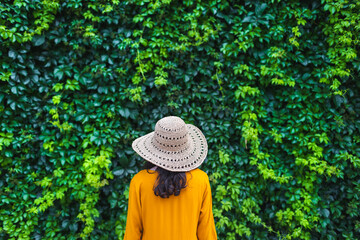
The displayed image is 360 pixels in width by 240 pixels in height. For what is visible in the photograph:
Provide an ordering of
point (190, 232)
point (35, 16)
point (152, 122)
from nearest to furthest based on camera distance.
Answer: point (190, 232) → point (35, 16) → point (152, 122)

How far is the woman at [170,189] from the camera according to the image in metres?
1.28

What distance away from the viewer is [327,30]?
2.46 meters

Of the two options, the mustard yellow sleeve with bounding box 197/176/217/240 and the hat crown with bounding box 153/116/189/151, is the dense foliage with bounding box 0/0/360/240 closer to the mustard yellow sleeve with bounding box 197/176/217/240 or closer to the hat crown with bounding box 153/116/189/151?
the mustard yellow sleeve with bounding box 197/176/217/240

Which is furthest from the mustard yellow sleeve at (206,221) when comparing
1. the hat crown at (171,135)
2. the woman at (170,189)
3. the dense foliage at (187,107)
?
the dense foliage at (187,107)

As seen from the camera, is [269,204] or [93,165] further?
[269,204]

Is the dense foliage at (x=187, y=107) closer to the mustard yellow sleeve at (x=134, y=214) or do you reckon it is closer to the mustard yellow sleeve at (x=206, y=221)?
the mustard yellow sleeve at (x=206, y=221)

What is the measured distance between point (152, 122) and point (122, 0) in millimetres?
1449

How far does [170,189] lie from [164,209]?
0.20 meters

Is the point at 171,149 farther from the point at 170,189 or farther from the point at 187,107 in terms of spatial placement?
the point at 187,107

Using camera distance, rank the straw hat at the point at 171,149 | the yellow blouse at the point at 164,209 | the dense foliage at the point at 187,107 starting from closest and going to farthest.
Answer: the straw hat at the point at 171,149, the yellow blouse at the point at 164,209, the dense foliage at the point at 187,107

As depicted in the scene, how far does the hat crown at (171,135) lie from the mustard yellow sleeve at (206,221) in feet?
1.33

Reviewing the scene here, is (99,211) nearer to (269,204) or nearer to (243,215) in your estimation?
(243,215)

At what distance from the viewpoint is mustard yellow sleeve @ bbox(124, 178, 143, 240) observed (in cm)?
140

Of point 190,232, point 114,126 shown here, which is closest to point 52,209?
point 114,126
